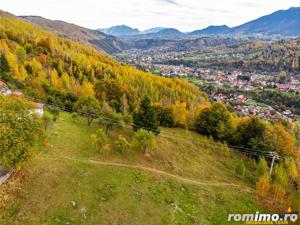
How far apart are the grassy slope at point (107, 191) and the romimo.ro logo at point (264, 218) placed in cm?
112

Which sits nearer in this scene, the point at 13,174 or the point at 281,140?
the point at 13,174

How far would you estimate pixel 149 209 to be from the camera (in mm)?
31094

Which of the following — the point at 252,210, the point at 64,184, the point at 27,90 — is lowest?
the point at 252,210

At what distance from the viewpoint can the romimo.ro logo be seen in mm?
34125

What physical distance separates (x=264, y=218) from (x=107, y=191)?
19226mm

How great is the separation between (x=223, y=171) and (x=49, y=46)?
103156 millimetres

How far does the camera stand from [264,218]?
1377 inches

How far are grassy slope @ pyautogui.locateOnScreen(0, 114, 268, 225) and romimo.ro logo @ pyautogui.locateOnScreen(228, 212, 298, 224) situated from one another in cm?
112

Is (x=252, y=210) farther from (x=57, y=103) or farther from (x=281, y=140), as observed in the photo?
(x=57, y=103)

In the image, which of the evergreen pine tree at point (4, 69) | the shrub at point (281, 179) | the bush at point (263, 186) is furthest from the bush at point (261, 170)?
the evergreen pine tree at point (4, 69)

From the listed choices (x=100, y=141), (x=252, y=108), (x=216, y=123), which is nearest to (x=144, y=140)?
(x=100, y=141)

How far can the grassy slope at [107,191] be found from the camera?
2777 centimetres

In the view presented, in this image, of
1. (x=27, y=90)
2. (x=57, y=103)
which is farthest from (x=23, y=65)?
(x=57, y=103)

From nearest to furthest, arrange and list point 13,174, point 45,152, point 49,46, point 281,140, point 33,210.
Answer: point 33,210
point 13,174
point 45,152
point 281,140
point 49,46
